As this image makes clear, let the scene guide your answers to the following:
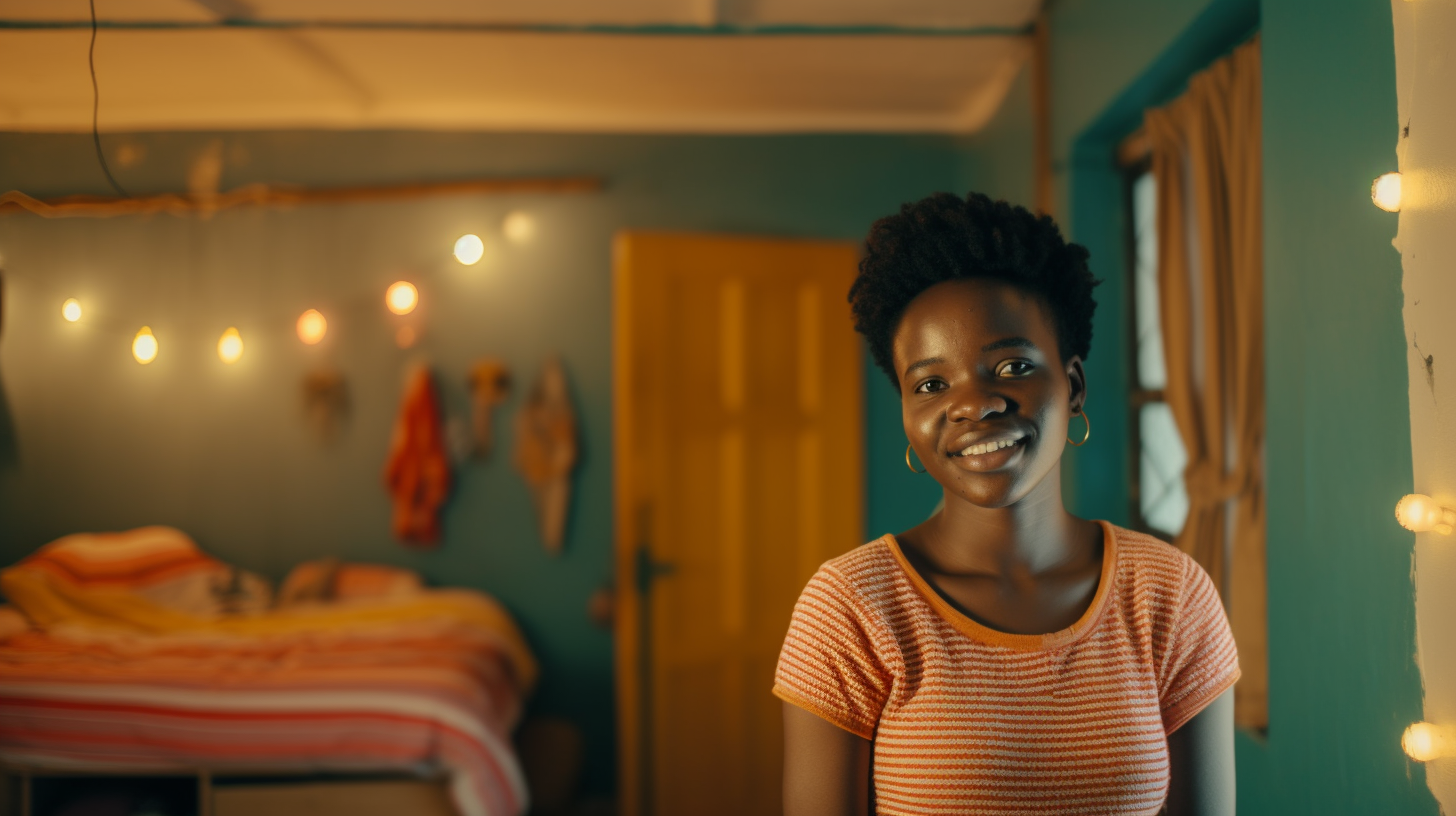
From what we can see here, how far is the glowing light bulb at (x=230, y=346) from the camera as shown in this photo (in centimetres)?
194

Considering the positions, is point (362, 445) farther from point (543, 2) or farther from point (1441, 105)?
point (1441, 105)

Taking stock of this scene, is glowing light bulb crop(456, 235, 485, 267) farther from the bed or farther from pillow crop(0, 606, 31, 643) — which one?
pillow crop(0, 606, 31, 643)

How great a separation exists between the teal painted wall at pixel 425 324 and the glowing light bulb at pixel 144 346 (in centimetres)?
2

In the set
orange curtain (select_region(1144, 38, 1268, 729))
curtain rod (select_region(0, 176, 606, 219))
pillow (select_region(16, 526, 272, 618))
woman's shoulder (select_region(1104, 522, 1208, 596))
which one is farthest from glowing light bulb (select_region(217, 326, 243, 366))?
orange curtain (select_region(1144, 38, 1268, 729))

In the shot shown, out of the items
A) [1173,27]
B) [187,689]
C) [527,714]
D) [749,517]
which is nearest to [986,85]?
[1173,27]

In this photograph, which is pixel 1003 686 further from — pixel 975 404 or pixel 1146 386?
pixel 1146 386

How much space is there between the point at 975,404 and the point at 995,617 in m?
0.21

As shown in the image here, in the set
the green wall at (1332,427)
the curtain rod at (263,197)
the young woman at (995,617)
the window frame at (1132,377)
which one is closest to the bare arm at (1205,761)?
the young woman at (995,617)

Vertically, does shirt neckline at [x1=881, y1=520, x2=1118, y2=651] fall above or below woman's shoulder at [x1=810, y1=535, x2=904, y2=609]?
below

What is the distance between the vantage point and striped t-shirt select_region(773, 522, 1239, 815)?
718 millimetres

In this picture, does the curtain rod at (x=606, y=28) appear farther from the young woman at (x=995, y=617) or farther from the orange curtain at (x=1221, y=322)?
the young woman at (x=995, y=617)

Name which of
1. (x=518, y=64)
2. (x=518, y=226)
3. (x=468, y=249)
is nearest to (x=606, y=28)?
(x=518, y=64)

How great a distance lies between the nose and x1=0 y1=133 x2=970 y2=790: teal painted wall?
172 centimetres

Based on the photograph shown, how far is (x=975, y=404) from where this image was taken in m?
0.76
